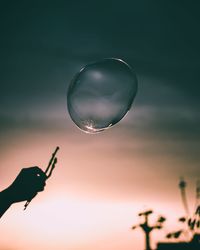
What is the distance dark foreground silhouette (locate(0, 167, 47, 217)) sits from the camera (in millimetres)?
3797

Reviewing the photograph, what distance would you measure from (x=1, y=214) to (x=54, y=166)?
2.35 feet

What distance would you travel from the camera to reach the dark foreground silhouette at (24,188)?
3797mm

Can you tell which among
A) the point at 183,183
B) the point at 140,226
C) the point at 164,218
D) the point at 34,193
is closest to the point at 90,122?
the point at 34,193

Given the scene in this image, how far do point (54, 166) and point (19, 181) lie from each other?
0.39 meters

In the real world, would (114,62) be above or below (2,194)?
above

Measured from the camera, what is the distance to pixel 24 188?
12.6 ft

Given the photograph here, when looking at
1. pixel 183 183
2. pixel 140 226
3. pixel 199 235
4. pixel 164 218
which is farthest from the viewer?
pixel 140 226

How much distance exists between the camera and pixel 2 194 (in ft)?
12.5

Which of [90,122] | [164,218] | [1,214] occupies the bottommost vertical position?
[1,214]

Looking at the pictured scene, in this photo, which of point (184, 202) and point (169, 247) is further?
point (169, 247)

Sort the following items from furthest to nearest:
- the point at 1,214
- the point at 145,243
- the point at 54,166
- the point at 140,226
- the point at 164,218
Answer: the point at 145,243 < the point at 140,226 < the point at 164,218 < the point at 54,166 < the point at 1,214

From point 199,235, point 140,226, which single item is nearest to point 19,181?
point 199,235

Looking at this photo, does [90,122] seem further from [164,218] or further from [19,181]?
[164,218]

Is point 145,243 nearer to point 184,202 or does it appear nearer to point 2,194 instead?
point 184,202
